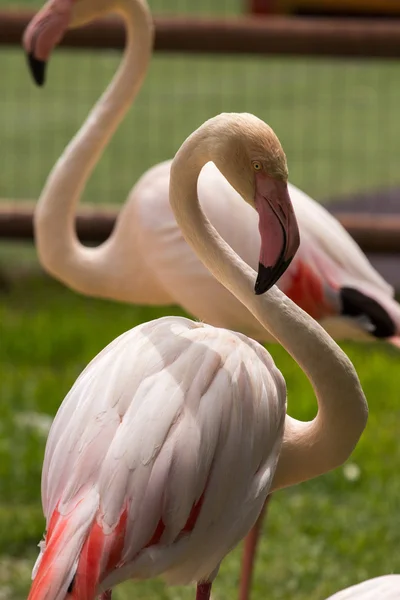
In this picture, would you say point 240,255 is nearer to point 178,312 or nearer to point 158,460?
point 158,460

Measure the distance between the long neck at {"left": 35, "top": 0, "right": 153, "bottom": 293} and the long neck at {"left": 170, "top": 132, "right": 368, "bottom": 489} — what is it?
1197 millimetres

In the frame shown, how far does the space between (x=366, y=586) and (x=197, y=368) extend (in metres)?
0.60

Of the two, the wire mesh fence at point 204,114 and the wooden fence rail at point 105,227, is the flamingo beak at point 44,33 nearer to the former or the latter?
the wooden fence rail at point 105,227

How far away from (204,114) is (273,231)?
331 inches

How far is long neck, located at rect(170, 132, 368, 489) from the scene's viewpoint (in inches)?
86.7

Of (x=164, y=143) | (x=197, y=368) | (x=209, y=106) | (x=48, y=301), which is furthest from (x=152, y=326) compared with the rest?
(x=209, y=106)

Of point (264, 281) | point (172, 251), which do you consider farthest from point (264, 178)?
point (172, 251)

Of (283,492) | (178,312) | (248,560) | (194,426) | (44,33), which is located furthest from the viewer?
(178,312)

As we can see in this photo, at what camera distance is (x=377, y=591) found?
7.39 ft

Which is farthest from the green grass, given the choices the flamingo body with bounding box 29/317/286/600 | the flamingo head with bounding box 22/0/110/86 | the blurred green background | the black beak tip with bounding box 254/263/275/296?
the black beak tip with bounding box 254/263/275/296

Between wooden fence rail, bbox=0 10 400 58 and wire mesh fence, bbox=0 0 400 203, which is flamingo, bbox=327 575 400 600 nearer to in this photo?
wooden fence rail, bbox=0 10 400 58

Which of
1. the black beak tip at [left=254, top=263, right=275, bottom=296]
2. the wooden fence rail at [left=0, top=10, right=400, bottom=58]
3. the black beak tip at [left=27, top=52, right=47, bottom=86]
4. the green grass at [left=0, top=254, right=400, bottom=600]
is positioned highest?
the black beak tip at [left=254, top=263, right=275, bottom=296]

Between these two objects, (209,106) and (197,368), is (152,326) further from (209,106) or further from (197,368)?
(209,106)

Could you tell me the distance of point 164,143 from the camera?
9289 mm
